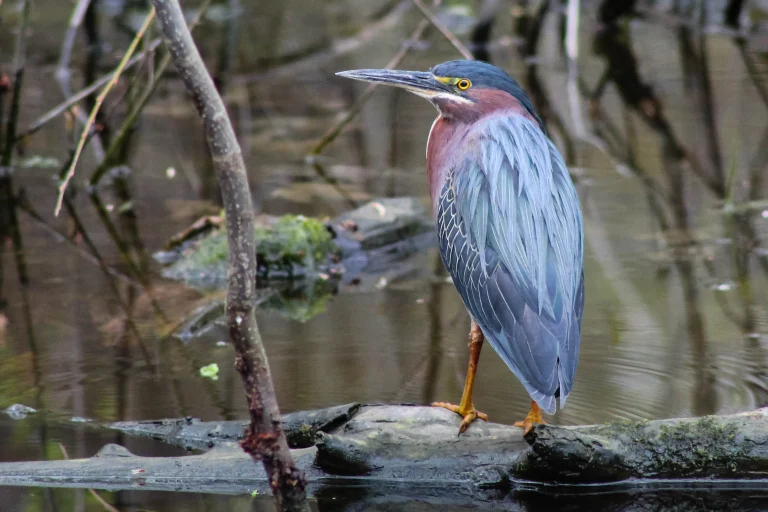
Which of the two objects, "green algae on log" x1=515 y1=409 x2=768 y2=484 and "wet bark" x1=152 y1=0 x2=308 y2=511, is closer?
"wet bark" x1=152 y1=0 x2=308 y2=511

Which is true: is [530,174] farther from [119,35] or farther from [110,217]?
[119,35]

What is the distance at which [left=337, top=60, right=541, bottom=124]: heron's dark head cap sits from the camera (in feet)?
14.3

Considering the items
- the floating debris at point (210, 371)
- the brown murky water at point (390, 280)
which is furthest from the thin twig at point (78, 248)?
the floating debris at point (210, 371)

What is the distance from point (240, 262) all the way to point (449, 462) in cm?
120

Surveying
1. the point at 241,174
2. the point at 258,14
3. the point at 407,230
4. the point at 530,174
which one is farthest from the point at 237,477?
the point at 258,14

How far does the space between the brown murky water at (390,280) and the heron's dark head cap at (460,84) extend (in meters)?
1.20

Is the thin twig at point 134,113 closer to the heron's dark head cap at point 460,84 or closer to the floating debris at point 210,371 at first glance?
the heron's dark head cap at point 460,84

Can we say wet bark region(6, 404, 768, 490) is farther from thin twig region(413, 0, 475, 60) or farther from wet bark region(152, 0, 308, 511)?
thin twig region(413, 0, 475, 60)

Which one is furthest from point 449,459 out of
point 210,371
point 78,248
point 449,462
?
point 78,248

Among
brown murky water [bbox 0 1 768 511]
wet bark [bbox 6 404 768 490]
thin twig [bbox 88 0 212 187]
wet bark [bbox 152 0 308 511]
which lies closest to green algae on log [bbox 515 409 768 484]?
wet bark [bbox 6 404 768 490]

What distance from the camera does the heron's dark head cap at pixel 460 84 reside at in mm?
4348

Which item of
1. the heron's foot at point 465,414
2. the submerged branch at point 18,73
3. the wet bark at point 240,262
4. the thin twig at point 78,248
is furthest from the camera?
the submerged branch at point 18,73

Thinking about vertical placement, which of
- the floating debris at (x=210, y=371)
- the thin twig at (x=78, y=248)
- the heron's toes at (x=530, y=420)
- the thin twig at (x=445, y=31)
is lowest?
the floating debris at (x=210, y=371)

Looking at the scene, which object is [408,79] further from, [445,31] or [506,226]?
[445,31]
